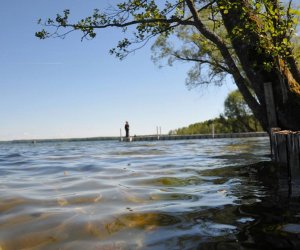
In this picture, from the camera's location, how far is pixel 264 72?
11.2m

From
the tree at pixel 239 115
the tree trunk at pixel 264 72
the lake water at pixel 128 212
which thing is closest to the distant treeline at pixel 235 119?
the tree at pixel 239 115

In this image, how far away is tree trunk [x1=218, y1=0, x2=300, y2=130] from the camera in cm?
1033

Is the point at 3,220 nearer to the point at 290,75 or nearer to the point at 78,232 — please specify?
the point at 78,232

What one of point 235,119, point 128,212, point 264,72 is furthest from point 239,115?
point 128,212

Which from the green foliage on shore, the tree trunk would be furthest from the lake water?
the green foliage on shore

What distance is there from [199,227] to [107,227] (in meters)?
0.95

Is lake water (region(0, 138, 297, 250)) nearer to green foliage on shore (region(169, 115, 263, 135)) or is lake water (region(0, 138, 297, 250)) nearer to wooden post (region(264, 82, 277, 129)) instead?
wooden post (region(264, 82, 277, 129))

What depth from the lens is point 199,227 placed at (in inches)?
165

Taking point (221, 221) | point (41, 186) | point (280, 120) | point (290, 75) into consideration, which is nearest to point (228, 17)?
point (290, 75)

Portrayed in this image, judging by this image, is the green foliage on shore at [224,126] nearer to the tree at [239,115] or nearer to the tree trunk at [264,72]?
the tree at [239,115]

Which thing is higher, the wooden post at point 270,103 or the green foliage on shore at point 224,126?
the green foliage on shore at point 224,126

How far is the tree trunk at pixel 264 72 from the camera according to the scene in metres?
10.3

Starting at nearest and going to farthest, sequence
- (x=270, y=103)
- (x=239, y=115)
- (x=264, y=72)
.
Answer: (x=270, y=103)
(x=264, y=72)
(x=239, y=115)

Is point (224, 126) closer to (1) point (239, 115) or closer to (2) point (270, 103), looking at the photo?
(1) point (239, 115)
